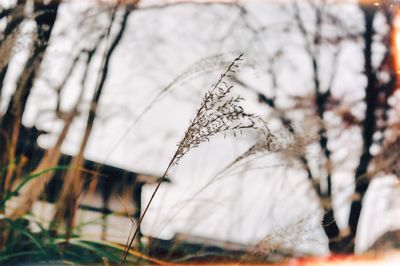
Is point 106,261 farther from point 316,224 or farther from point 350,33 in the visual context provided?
point 350,33

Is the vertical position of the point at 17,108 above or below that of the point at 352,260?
above

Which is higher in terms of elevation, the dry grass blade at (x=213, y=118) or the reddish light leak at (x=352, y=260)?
the dry grass blade at (x=213, y=118)

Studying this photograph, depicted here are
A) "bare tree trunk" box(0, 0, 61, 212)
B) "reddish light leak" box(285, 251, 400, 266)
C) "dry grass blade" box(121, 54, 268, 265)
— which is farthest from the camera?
"reddish light leak" box(285, 251, 400, 266)

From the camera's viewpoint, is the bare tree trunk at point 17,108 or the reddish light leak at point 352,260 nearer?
the bare tree trunk at point 17,108

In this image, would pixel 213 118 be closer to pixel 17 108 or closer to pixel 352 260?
pixel 17 108

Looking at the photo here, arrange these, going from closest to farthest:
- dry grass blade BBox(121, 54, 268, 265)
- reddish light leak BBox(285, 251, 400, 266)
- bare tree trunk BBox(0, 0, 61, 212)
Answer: dry grass blade BBox(121, 54, 268, 265) < bare tree trunk BBox(0, 0, 61, 212) < reddish light leak BBox(285, 251, 400, 266)

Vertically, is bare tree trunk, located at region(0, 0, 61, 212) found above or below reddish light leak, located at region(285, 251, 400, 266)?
above

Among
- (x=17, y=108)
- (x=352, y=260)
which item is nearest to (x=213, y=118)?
(x=17, y=108)

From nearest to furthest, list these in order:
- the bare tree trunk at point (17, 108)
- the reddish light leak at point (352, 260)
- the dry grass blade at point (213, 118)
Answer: the dry grass blade at point (213, 118)
the bare tree trunk at point (17, 108)
the reddish light leak at point (352, 260)

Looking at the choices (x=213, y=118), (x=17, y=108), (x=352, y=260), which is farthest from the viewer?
(x=352, y=260)

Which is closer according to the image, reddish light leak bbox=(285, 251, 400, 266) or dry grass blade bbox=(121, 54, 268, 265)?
dry grass blade bbox=(121, 54, 268, 265)

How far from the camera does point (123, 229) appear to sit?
1232 mm

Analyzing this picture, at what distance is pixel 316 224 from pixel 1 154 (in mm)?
980

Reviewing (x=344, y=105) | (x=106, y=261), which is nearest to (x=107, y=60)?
(x=106, y=261)
